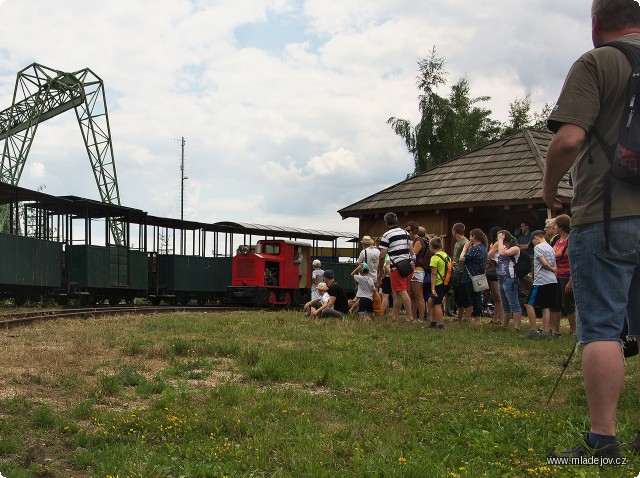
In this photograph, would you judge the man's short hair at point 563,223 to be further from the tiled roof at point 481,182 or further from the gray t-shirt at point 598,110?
the tiled roof at point 481,182

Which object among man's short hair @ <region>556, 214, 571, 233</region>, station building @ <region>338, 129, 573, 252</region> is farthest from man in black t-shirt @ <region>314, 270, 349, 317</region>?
station building @ <region>338, 129, 573, 252</region>

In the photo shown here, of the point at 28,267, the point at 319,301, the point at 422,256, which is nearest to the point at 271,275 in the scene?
the point at 28,267

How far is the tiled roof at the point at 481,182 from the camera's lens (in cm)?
2050

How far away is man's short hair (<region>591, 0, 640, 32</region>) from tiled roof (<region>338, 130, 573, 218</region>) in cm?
1549

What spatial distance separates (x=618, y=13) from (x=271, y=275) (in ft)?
79.1

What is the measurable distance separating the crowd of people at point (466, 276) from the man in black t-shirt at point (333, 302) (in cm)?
2

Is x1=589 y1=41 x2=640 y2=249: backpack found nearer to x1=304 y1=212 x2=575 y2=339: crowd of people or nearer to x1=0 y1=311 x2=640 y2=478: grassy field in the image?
x1=0 y1=311 x2=640 y2=478: grassy field

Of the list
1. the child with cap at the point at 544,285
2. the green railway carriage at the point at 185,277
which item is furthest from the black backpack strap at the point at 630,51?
the green railway carriage at the point at 185,277

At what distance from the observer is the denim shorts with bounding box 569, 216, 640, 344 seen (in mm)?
3707

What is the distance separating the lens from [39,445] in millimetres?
4543

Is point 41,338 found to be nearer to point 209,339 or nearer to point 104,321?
point 209,339

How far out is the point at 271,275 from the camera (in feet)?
90.8

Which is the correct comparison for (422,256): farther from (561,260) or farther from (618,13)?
(618,13)

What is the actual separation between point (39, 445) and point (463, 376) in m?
3.67
